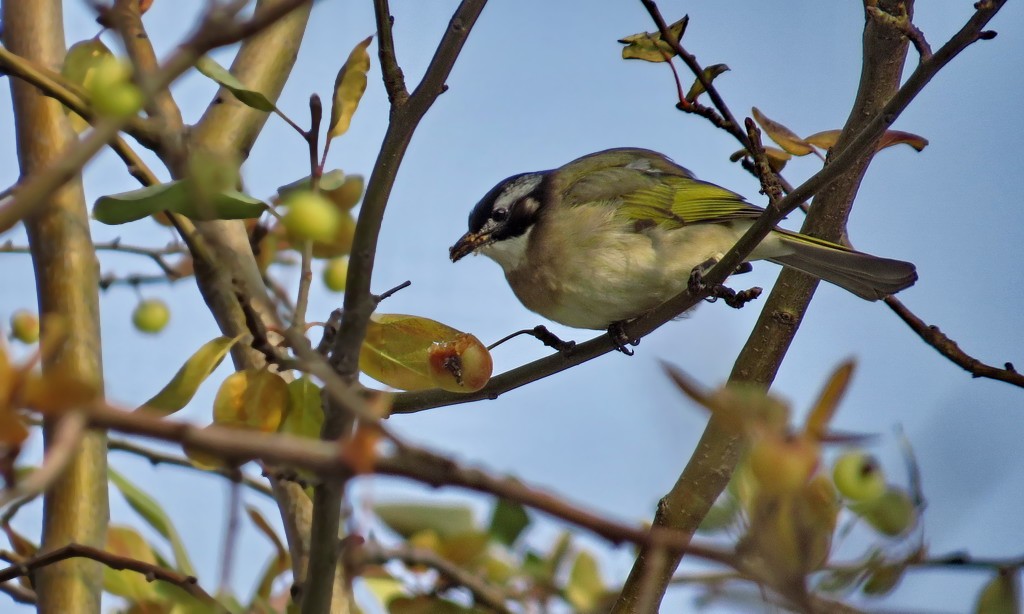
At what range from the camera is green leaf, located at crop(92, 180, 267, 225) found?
2.02 m

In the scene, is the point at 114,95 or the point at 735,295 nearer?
the point at 114,95

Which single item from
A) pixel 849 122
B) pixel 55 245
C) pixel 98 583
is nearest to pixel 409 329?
pixel 98 583

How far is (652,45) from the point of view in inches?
142

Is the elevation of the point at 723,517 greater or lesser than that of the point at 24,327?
lesser

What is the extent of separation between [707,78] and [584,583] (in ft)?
6.22

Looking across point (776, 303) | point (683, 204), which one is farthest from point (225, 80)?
point (683, 204)

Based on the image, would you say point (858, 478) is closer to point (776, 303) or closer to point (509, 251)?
point (776, 303)

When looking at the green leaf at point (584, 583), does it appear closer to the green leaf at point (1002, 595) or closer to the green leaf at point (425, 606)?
the green leaf at point (425, 606)

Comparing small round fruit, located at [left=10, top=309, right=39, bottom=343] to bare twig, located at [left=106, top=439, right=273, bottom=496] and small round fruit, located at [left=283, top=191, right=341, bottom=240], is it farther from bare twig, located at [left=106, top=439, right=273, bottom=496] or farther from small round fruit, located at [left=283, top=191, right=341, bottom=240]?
small round fruit, located at [left=283, top=191, right=341, bottom=240]

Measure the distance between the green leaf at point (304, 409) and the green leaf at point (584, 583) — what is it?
0.68 m

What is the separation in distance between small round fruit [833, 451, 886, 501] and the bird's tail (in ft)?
9.21

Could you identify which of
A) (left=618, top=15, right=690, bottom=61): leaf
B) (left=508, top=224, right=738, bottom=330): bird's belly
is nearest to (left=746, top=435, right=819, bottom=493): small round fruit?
(left=618, top=15, right=690, bottom=61): leaf

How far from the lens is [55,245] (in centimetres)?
366

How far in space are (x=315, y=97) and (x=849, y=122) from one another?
7.66 ft
